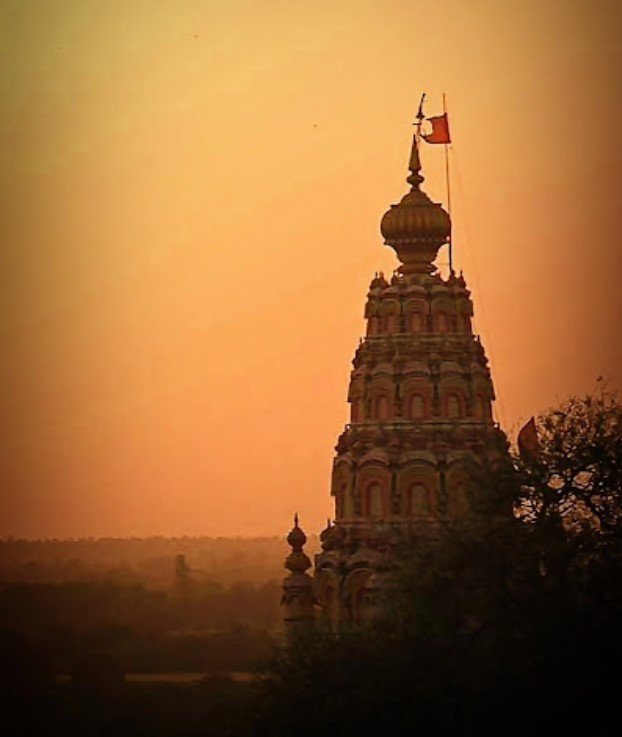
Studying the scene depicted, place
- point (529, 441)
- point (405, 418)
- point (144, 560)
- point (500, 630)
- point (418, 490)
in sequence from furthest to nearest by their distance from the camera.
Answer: point (144, 560) → point (405, 418) → point (418, 490) → point (529, 441) → point (500, 630)

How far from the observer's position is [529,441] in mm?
38781

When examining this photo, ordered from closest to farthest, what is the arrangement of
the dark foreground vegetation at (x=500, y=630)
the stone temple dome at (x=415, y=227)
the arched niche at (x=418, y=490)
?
the dark foreground vegetation at (x=500, y=630), the arched niche at (x=418, y=490), the stone temple dome at (x=415, y=227)

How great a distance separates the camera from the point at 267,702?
35812 millimetres

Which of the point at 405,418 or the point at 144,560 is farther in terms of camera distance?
the point at 144,560

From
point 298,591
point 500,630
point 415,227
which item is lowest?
point 500,630

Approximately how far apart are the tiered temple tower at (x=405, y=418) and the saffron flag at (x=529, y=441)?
2112mm

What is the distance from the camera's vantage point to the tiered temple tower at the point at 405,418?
4247cm

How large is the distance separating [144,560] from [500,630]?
644 inches

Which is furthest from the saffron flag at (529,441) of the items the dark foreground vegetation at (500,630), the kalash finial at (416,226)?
the kalash finial at (416,226)

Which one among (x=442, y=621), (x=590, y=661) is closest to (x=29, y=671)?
(x=442, y=621)

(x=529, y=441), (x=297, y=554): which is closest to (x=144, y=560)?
(x=297, y=554)

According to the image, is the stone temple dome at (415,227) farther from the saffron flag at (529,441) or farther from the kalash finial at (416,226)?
the saffron flag at (529,441)

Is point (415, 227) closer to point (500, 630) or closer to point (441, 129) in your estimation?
point (441, 129)

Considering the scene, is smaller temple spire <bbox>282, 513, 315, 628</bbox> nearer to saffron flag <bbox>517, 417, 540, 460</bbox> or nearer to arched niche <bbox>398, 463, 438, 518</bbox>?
arched niche <bbox>398, 463, 438, 518</bbox>
